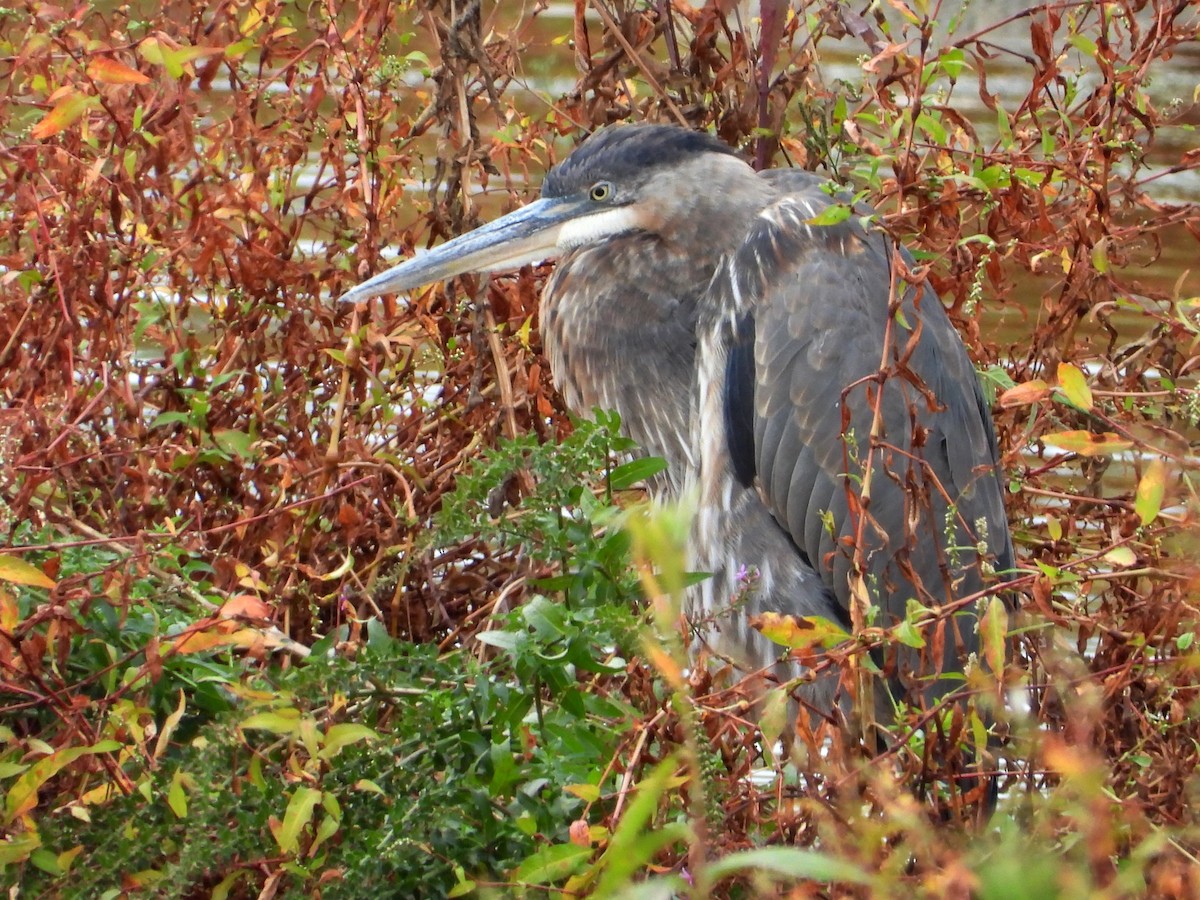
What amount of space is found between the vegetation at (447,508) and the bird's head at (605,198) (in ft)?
0.38

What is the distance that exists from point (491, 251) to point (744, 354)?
51cm

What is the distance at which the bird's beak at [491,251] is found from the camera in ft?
8.68

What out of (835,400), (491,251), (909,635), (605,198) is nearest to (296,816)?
(909,635)

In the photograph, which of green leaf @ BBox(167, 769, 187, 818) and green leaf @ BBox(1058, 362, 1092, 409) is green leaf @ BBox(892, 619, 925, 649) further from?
green leaf @ BBox(167, 769, 187, 818)

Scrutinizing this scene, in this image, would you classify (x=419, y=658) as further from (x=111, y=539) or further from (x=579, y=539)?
(x=111, y=539)

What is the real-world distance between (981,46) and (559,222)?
837 mm

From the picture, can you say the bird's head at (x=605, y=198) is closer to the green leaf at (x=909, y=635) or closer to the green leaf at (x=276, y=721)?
the green leaf at (x=276, y=721)

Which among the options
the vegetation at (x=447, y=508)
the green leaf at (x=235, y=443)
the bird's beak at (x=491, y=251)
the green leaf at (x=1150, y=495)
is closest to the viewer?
the green leaf at (x=1150, y=495)

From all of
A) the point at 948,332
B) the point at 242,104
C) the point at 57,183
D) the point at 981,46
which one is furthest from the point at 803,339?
the point at 57,183

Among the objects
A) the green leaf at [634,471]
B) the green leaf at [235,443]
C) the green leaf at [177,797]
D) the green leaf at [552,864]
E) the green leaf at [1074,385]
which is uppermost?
the green leaf at [1074,385]

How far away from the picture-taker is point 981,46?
2.64 metres

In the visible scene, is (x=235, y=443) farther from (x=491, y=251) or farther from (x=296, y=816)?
(x=296, y=816)

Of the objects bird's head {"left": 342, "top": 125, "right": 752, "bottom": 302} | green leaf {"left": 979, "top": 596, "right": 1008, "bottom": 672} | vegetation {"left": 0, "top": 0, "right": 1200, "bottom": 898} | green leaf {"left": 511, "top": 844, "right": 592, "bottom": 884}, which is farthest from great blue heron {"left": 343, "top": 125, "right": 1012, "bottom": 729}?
green leaf {"left": 511, "top": 844, "right": 592, "bottom": 884}

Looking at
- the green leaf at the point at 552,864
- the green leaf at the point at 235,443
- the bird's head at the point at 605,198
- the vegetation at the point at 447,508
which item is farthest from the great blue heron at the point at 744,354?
the green leaf at the point at 552,864
